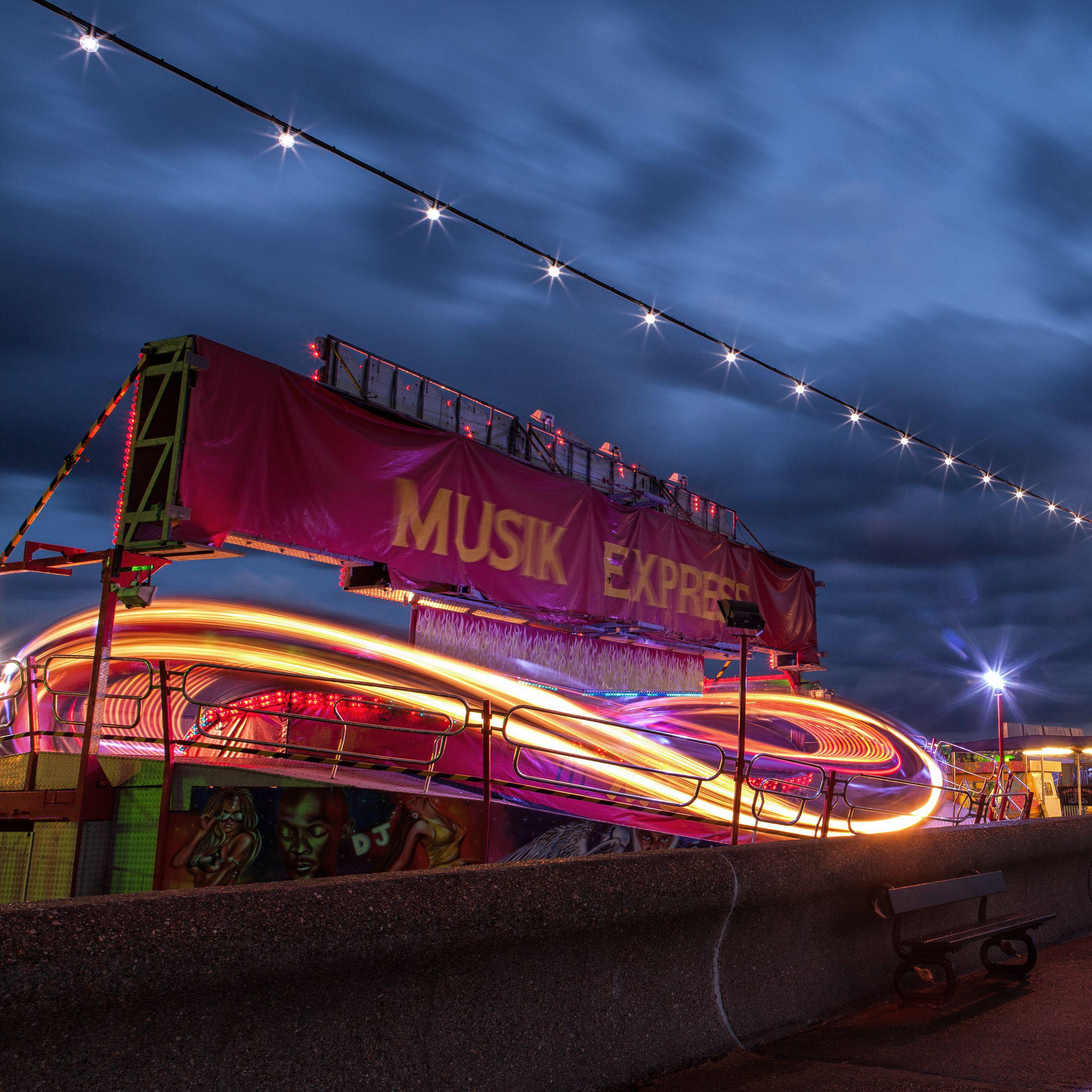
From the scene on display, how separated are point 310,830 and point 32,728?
2.69m

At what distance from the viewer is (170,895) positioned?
291cm

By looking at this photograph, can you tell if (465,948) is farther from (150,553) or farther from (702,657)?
(702,657)

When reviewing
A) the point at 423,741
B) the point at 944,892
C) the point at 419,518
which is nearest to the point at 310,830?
the point at 423,741

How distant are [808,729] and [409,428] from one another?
12.9 metres

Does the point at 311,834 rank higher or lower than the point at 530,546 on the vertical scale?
lower

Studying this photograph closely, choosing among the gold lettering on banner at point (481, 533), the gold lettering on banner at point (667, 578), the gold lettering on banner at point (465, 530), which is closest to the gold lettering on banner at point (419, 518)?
the gold lettering on banner at point (481, 533)

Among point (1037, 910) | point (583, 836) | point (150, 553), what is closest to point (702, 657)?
point (583, 836)

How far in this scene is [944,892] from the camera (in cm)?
637

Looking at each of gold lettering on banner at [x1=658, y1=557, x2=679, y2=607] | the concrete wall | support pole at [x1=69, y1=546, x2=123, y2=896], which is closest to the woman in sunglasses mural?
support pole at [x1=69, y1=546, x2=123, y2=896]

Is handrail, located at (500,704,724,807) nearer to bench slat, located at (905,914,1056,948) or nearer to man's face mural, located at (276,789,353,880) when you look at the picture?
man's face mural, located at (276,789,353,880)

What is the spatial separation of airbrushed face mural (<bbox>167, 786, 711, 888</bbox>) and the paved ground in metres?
3.33

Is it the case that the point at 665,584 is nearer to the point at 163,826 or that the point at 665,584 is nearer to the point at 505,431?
the point at 505,431

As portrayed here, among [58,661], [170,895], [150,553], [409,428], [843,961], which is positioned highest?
[409,428]

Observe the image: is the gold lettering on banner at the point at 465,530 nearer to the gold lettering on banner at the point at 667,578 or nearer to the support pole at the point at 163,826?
the gold lettering on banner at the point at 667,578
